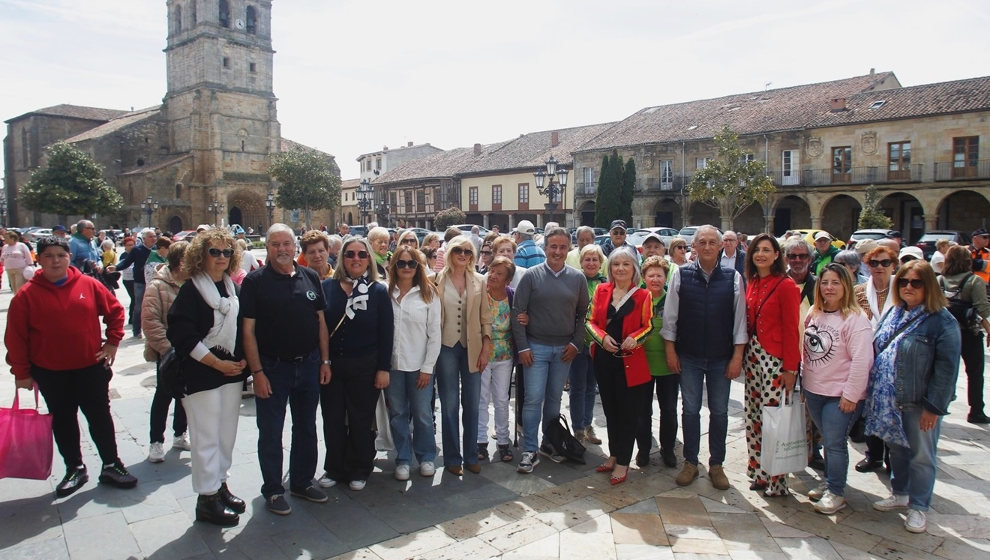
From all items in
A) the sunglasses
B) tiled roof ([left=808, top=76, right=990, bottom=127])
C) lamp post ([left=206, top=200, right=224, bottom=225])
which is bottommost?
the sunglasses

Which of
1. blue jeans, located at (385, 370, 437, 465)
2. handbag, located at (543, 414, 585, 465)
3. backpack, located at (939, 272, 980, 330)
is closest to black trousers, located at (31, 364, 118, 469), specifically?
blue jeans, located at (385, 370, 437, 465)

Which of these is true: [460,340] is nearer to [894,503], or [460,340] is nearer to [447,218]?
[894,503]

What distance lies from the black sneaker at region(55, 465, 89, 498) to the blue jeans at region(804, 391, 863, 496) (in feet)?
17.0

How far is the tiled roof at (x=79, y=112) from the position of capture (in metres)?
60.6

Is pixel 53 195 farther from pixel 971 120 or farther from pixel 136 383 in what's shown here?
pixel 971 120

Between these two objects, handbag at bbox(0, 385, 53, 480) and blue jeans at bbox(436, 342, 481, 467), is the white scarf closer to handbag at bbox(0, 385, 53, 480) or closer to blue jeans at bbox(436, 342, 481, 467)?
handbag at bbox(0, 385, 53, 480)

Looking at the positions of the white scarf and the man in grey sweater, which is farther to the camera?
the man in grey sweater

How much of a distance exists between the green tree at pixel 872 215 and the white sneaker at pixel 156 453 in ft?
100

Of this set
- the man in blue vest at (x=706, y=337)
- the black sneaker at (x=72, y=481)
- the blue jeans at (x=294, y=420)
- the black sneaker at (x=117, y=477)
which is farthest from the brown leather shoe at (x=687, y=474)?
the black sneaker at (x=72, y=481)

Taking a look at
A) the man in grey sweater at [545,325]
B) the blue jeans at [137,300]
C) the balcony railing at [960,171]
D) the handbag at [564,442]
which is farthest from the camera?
the balcony railing at [960,171]

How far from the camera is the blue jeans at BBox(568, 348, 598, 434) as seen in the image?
5504mm

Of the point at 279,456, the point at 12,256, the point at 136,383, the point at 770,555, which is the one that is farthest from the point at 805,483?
the point at 12,256

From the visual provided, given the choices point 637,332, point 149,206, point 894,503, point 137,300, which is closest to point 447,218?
point 149,206

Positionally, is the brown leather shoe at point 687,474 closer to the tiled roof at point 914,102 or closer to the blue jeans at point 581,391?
the blue jeans at point 581,391
